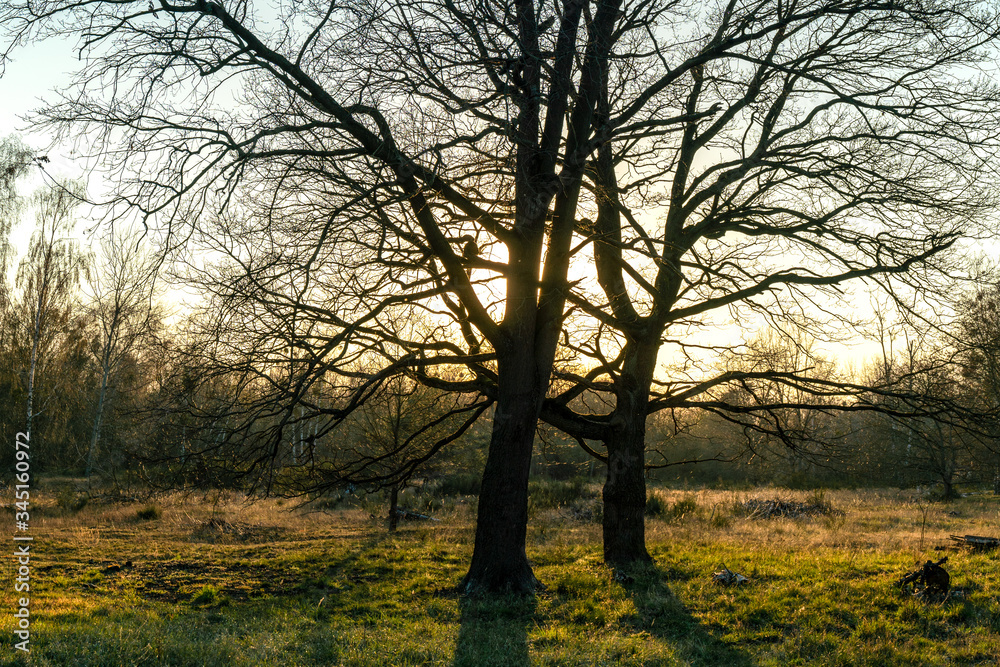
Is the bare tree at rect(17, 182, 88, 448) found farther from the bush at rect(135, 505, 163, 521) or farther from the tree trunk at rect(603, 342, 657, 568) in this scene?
the tree trunk at rect(603, 342, 657, 568)

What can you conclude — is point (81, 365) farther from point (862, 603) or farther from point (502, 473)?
point (862, 603)

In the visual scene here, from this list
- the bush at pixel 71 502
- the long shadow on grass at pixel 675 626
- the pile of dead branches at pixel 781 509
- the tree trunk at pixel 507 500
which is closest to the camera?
the long shadow on grass at pixel 675 626

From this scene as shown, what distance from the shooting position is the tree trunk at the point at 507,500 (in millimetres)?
8547

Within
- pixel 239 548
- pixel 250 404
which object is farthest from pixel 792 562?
pixel 239 548

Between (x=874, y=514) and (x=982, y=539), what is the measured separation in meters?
9.97

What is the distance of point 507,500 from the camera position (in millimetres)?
8680

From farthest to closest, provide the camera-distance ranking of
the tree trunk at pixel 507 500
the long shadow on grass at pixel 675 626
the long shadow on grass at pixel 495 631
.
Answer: the tree trunk at pixel 507 500 < the long shadow on grass at pixel 675 626 < the long shadow on grass at pixel 495 631

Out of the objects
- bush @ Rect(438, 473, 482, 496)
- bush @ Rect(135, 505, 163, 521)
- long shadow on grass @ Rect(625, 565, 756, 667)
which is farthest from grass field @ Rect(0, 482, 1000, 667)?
bush @ Rect(438, 473, 482, 496)

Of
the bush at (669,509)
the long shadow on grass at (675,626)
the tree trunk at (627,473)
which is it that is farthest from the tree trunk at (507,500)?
the bush at (669,509)

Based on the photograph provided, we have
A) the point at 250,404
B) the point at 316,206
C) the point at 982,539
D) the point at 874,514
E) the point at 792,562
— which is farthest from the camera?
the point at 874,514

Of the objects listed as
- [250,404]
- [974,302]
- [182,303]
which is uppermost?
[974,302]

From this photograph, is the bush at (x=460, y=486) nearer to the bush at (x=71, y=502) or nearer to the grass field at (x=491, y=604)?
the grass field at (x=491, y=604)

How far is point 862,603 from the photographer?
7.48 meters

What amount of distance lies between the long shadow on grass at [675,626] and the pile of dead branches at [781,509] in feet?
40.7
